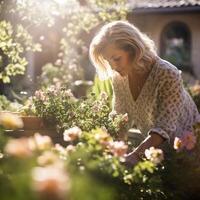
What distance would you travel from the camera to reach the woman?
368cm

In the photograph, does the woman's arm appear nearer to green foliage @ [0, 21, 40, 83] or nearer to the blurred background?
green foliage @ [0, 21, 40, 83]

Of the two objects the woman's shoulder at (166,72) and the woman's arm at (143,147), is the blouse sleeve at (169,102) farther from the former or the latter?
the woman's arm at (143,147)

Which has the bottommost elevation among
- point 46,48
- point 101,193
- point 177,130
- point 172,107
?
point 46,48

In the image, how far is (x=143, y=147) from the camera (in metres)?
3.44

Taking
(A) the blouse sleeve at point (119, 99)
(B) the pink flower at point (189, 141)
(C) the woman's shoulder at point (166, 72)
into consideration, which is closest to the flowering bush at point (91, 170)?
(B) the pink flower at point (189, 141)

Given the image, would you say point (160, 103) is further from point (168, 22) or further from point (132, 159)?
point (168, 22)

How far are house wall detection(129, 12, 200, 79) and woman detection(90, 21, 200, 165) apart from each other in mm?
11457

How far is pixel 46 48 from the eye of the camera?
16.5 meters

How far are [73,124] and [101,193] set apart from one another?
9.07 feet

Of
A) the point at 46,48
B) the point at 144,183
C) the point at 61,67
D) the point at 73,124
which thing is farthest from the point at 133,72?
the point at 46,48

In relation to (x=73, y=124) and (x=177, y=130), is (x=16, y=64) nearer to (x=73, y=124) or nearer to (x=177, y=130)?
(x=73, y=124)

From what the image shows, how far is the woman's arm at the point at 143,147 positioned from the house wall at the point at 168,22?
12.2 metres

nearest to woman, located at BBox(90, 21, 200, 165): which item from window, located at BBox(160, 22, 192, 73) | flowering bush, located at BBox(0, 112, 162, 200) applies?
flowering bush, located at BBox(0, 112, 162, 200)

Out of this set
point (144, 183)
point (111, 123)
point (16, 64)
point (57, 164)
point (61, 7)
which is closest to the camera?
point (57, 164)
